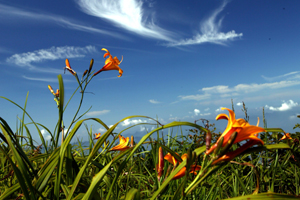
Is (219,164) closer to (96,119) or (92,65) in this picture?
(96,119)

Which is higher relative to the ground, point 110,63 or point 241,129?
point 110,63

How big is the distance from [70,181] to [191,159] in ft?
4.70

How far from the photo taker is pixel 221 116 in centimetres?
115

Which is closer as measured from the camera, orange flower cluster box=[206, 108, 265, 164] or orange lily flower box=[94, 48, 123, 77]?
orange flower cluster box=[206, 108, 265, 164]

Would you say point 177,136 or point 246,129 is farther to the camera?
point 177,136

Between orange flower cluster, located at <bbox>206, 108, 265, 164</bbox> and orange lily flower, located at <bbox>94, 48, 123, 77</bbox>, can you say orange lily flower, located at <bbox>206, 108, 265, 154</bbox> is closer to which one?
orange flower cluster, located at <bbox>206, 108, 265, 164</bbox>

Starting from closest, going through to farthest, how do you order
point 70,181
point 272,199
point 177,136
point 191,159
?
point 272,199
point 191,159
point 70,181
point 177,136

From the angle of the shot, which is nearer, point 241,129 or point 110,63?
point 241,129

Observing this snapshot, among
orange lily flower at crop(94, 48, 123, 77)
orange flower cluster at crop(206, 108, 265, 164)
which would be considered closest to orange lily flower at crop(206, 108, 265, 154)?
orange flower cluster at crop(206, 108, 265, 164)

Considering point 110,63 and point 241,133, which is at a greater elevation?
point 110,63

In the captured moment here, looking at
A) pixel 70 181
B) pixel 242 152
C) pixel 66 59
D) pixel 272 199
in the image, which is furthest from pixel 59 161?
pixel 66 59

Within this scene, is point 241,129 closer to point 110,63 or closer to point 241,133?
point 241,133

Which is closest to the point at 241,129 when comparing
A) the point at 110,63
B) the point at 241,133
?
the point at 241,133

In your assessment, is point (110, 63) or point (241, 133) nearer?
point (241, 133)
